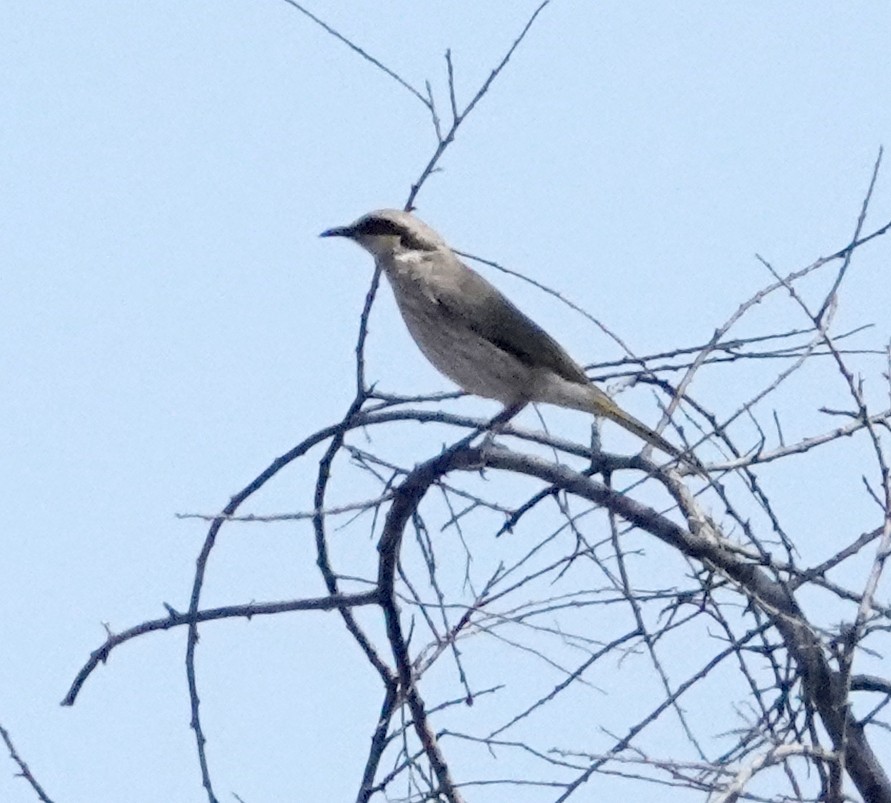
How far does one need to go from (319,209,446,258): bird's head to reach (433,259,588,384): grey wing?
31cm

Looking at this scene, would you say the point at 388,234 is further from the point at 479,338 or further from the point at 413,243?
the point at 479,338

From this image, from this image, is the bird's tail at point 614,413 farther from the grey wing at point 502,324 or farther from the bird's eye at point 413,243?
the bird's eye at point 413,243

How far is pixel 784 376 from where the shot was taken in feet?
16.3

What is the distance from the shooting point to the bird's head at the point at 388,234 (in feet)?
25.2

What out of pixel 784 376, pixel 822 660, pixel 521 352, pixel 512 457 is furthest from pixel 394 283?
pixel 822 660

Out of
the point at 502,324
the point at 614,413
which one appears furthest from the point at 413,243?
the point at 614,413

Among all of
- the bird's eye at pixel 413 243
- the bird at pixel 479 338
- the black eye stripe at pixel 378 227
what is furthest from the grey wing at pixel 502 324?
the black eye stripe at pixel 378 227

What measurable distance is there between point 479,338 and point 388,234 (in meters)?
0.84

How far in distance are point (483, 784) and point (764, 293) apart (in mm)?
1679

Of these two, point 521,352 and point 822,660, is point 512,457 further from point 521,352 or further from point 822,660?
point 521,352

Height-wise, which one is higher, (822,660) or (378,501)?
(378,501)

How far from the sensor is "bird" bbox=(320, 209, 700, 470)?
7.00 meters

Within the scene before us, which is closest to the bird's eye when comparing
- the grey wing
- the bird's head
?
the bird's head

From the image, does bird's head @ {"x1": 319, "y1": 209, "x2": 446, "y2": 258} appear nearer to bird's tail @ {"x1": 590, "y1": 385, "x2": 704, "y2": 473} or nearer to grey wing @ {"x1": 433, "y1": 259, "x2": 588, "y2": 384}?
grey wing @ {"x1": 433, "y1": 259, "x2": 588, "y2": 384}
